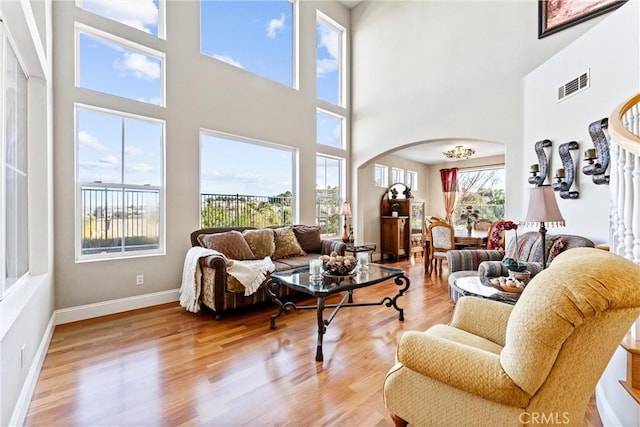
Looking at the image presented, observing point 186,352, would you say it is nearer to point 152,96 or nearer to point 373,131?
point 152,96

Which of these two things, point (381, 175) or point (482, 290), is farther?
point (381, 175)

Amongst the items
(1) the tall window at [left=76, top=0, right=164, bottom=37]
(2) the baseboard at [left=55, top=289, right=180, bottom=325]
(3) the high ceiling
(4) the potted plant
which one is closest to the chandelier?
(3) the high ceiling

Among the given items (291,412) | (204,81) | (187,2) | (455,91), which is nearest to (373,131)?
(455,91)

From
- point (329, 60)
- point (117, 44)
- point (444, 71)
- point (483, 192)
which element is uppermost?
point (329, 60)

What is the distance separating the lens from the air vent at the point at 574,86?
306 cm

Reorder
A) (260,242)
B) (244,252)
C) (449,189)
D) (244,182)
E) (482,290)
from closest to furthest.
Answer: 1. (482,290)
2. (244,252)
3. (260,242)
4. (244,182)
5. (449,189)

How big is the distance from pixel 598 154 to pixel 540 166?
0.85 m

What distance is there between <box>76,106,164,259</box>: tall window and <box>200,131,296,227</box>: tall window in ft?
2.00

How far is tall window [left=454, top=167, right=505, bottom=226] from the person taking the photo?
25.2 ft

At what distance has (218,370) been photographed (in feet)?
7.07

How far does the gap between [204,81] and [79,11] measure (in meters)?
1.39

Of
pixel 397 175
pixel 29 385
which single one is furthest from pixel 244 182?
pixel 397 175

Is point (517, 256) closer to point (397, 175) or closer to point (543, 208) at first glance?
point (543, 208)

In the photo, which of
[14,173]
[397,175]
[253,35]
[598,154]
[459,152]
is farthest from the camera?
[397,175]
